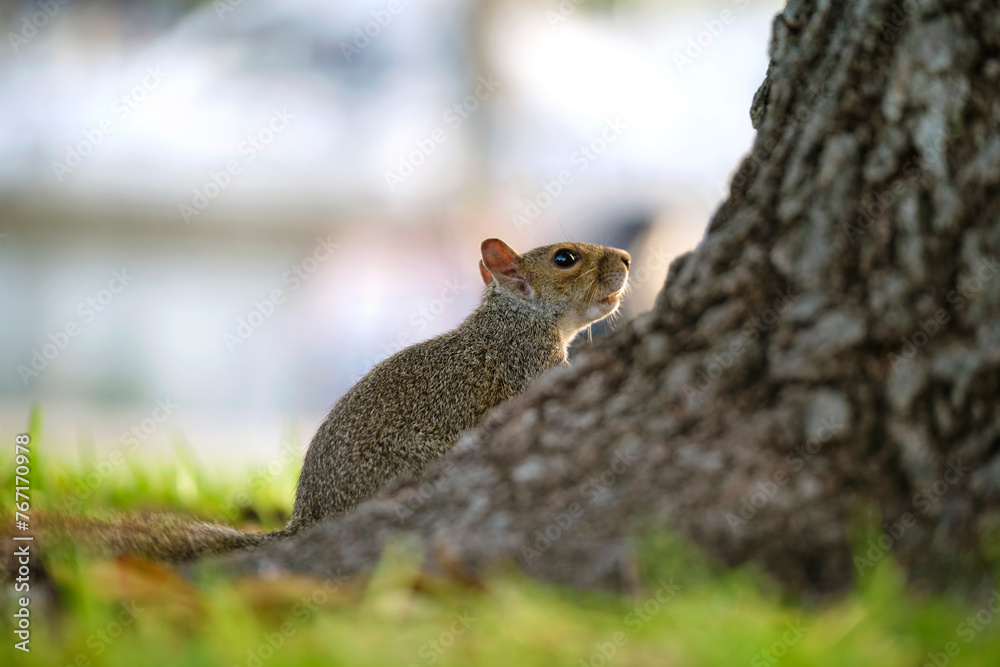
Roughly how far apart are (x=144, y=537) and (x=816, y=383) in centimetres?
177

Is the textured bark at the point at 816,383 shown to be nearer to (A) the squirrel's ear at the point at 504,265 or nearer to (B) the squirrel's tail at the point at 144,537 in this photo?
(B) the squirrel's tail at the point at 144,537

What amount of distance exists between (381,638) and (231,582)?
627mm

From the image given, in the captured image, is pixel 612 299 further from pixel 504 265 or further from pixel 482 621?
pixel 482 621

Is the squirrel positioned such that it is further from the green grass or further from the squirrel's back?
the green grass

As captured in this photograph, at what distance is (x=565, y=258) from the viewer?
4.73 meters

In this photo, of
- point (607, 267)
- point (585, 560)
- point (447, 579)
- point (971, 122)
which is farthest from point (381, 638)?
point (607, 267)

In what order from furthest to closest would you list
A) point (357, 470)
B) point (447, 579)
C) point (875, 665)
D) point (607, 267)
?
point (607, 267) < point (357, 470) < point (447, 579) < point (875, 665)

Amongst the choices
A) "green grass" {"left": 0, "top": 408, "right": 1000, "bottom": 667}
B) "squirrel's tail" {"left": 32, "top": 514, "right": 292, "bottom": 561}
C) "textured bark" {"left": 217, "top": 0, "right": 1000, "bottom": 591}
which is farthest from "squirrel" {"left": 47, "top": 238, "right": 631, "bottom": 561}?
"green grass" {"left": 0, "top": 408, "right": 1000, "bottom": 667}

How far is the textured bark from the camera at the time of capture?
72.9 inches

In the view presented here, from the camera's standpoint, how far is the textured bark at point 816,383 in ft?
6.08

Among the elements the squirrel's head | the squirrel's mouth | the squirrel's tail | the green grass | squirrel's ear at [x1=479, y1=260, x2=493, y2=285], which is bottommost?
the green grass

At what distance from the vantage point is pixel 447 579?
178cm

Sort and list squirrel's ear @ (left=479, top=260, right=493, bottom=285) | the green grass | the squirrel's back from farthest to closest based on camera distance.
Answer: squirrel's ear @ (left=479, top=260, right=493, bottom=285)
the squirrel's back
the green grass

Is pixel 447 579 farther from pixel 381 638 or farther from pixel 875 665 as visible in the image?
pixel 875 665
